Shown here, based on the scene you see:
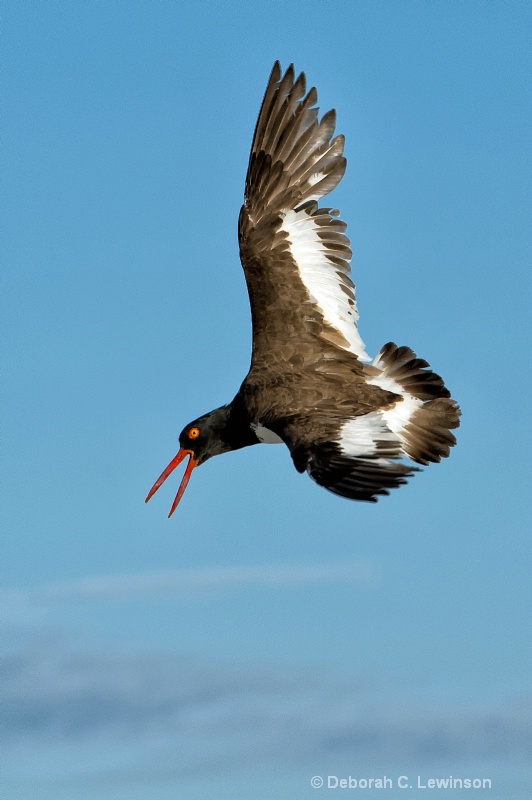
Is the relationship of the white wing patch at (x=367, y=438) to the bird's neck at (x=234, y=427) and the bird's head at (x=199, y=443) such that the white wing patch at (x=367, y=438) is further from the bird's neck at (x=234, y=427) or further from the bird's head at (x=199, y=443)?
the bird's head at (x=199, y=443)

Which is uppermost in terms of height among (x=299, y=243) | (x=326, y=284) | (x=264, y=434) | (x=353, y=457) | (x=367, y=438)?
(x=299, y=243)

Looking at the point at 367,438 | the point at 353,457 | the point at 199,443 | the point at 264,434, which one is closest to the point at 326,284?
the point at 264,434

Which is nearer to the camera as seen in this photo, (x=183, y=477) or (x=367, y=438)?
(x=367, y=438)

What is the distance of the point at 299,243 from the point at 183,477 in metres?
2.47

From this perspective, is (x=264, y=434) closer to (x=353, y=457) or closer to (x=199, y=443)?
(x=199, y=443)

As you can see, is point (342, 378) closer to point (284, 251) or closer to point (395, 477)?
point (284, 251)

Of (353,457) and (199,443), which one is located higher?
(199,443)

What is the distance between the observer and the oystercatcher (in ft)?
32.7

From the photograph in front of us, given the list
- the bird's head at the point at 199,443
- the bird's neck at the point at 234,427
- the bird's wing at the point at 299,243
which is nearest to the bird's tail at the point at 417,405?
the bird's wing at the point at 299,243

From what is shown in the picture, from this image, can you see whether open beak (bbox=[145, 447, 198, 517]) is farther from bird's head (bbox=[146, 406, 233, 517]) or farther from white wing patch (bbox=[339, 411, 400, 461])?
white wing patch (bbox=[339, 411, 400, 461])

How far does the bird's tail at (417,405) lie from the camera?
10.1 metres

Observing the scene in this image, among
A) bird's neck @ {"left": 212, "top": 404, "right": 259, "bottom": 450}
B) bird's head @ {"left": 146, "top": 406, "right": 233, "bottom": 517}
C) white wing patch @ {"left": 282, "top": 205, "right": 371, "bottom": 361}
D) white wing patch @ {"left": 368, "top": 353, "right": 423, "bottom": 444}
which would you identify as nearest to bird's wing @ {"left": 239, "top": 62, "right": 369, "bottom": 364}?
white wing patch @ {"left": 282, "top": 205, "right": 371, "bottom": 361}

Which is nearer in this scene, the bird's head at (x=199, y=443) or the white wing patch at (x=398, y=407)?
the white wing patch at (x=398, y=407)

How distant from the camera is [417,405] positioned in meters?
10.2
